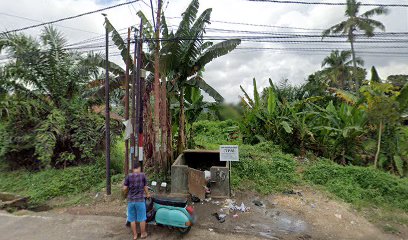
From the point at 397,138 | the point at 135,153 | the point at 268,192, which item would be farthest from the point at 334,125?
the point at 135,153

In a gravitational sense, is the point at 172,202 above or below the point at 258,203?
above

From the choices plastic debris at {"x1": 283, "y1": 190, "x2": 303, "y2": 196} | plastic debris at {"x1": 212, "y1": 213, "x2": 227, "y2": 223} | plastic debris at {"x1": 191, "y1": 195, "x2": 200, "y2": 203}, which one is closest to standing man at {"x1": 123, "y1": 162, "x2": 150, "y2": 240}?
plastic debris at {"x1": 212, "y1": 213, "x2": 227, "y2": 223}

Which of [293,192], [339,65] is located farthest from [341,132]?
[339,65]

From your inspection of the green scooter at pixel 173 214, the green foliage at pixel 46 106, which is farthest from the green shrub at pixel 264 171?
the green foliage at pixel 46 106

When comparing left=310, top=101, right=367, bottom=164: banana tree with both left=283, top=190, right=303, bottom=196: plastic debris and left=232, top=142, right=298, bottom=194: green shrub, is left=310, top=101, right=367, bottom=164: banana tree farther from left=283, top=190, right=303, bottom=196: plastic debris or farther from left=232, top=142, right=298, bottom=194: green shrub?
left=283, top=190, right=303, bottom=196: plastic debris

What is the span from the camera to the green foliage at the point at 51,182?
8.23 m

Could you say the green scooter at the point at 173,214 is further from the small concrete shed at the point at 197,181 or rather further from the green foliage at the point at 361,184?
the green foliage at the point at 361,184

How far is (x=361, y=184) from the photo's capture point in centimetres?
783

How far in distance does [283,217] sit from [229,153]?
217 centimetres

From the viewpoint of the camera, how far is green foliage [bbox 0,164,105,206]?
8.23m

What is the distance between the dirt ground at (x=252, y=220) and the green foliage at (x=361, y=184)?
64cm

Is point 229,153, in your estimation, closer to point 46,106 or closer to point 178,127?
point 178,127

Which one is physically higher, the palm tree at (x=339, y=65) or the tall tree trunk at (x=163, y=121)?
the palm tree at (x=339, y=65)

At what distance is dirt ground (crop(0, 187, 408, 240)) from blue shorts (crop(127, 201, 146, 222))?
18.9 inches
